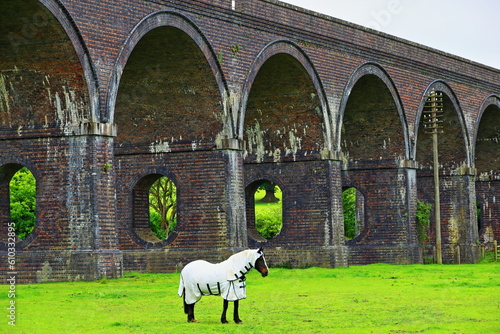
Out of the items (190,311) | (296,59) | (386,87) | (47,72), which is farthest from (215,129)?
(190,311)

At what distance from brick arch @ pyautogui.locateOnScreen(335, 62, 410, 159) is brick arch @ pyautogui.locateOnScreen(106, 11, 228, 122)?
5.45 m

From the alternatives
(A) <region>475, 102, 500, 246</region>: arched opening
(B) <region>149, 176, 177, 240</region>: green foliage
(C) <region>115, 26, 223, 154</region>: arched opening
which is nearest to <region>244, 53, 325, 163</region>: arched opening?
(C) <region>115, 26, 223, 154</region>: arched opening

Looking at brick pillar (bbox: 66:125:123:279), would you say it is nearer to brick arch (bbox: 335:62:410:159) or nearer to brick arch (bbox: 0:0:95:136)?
brick arch (bbox: 0:0:95:136)

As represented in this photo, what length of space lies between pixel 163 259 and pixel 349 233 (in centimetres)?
2349

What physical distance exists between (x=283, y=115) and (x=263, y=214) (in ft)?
59.8

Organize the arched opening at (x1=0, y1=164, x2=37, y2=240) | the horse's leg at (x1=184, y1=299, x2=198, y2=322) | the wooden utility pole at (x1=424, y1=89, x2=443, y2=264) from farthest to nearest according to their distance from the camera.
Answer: the arched opening at (x1=0, y1=164, x2=37, y2=240)
the wooden utility pole at (x1=424, y1=89, x2=443, y2=264)
the horse's leg at (x1=184, y1=299, x2=198, y2=322)

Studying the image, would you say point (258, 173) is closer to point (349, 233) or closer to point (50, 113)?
point (50, 113)

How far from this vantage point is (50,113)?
66.1 feet

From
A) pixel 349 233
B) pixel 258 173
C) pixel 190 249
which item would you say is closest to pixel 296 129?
pixel 258 173

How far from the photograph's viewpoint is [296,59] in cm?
2652

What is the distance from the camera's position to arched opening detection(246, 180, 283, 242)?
96.6 ft

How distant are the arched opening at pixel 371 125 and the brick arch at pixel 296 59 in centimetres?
347

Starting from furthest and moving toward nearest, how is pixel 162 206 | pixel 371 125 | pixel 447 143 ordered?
pixel 162 206
pixel 447 143
pixel 371 125

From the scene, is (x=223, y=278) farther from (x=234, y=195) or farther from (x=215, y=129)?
(x=215, y=129)
